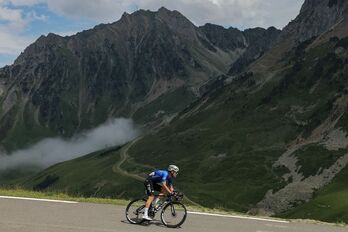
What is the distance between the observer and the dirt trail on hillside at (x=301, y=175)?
419ft

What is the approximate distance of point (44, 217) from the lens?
76.2 feet

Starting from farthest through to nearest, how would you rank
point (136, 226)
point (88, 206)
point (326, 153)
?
1. point (326, 153)
2. point (88, 206)
3. point (136, 226)

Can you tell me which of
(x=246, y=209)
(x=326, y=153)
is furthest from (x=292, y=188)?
(x=326, y=153)

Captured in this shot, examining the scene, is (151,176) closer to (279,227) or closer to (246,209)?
(279,227)

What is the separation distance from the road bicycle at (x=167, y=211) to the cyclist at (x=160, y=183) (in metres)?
0.36

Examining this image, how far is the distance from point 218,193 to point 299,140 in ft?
155

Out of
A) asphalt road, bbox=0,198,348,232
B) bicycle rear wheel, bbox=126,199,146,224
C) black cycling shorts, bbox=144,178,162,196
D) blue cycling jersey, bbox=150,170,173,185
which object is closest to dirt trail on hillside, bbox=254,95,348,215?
asphalt road, bbox=0,198,348,232

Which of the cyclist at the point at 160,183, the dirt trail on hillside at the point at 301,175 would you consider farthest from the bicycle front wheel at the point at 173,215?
the dirt trail on hillside at the point at 301,175

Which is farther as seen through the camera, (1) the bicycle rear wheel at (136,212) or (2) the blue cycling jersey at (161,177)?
(2) the blue cycling jersey at (161,177)

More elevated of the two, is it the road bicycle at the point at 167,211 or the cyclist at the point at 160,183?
the cyclist at the point at 160,183

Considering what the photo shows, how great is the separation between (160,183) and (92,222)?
3.86m

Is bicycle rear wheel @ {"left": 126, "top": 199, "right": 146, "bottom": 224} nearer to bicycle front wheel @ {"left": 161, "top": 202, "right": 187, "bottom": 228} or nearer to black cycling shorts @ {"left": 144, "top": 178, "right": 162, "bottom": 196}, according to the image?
black cycling shorts @ {"left": 144, "top": 178, "right": 162, "bottom": 196}

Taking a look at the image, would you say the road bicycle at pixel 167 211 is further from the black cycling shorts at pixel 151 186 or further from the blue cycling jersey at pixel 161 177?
the blue cycling jersey at pixel 161 177

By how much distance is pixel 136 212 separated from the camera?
2372cm
